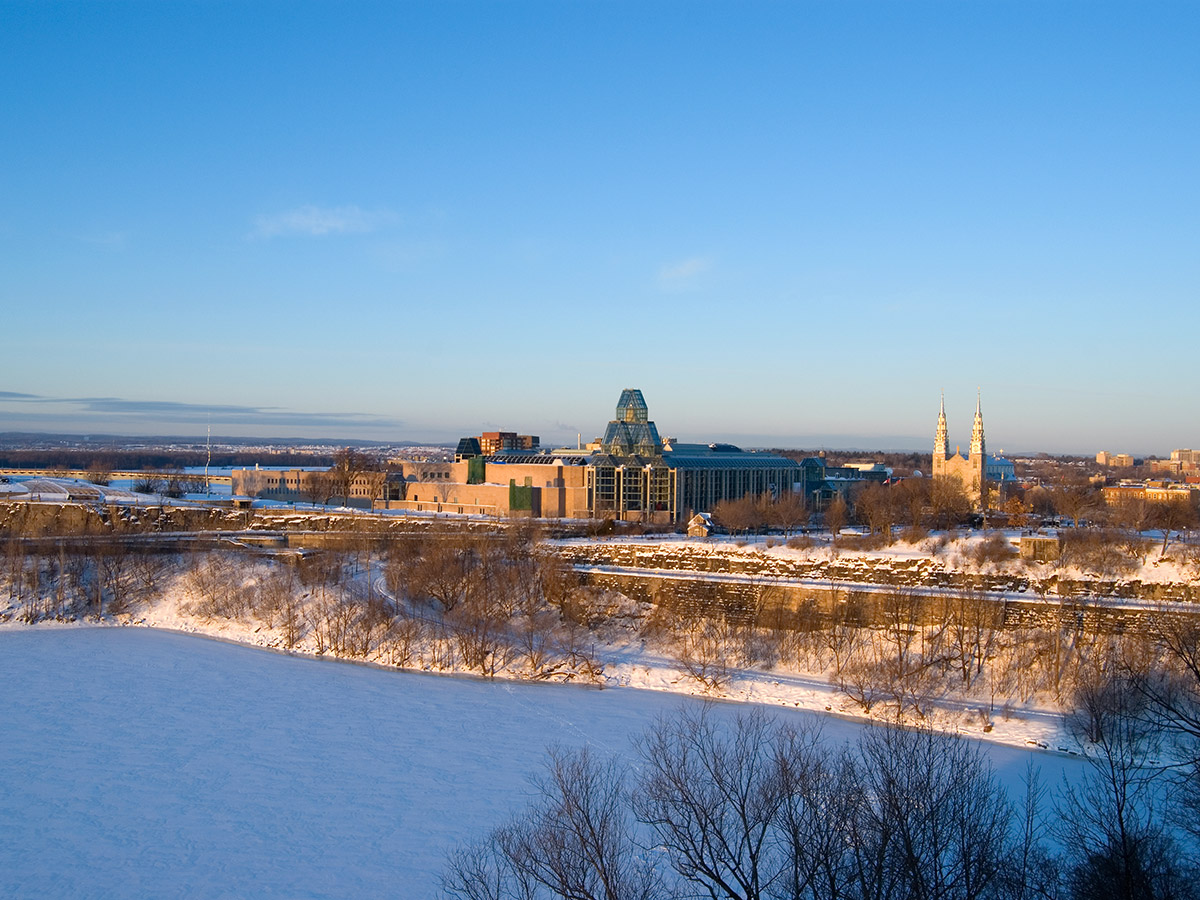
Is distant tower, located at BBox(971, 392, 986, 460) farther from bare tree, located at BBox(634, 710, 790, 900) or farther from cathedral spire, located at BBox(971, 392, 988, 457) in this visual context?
bare tree, located at BBox(634, 710, 790, 900)

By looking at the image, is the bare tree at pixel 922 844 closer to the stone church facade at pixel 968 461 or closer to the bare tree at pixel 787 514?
the bare tree at pixel 787 514

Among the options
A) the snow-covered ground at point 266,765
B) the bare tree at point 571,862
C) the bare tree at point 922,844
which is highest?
the bare tree at point 922,844

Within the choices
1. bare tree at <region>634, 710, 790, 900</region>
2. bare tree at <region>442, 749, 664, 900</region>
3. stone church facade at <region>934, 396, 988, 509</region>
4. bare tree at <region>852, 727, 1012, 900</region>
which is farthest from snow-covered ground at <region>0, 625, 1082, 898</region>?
stone church facade at <region>934, 396, 988, 509</region>

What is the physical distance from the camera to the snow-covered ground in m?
13.0

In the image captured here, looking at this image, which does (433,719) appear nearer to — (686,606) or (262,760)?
(262,760)

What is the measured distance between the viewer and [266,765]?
16.9 m

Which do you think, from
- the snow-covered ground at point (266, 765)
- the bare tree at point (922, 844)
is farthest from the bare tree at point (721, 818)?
the snow-covered ground at point (266, 765)

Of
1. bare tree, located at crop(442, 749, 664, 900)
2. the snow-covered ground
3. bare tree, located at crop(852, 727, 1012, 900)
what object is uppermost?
bare tree, located at crop(852, 727, 1012, 900)

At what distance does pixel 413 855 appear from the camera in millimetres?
13305

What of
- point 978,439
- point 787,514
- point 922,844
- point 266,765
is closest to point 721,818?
point 922,844

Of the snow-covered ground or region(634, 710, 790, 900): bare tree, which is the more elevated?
region(634, 710, 790, 900): bare tree

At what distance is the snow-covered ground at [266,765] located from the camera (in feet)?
42.6

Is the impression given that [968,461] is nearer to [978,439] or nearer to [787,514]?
[978,439]

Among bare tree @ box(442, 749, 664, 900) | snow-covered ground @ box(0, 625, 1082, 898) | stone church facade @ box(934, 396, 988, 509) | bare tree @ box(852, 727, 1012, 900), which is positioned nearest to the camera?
bare tree @ box(852, 727, 1012, 900)
